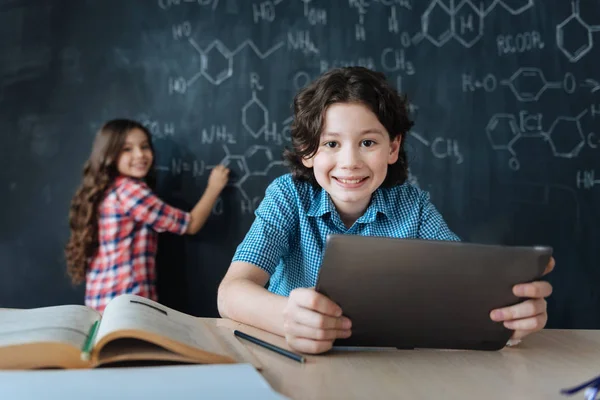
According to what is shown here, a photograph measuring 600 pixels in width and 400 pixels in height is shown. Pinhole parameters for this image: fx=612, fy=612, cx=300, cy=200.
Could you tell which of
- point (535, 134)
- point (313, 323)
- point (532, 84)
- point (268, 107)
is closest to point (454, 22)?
point (532, 84)

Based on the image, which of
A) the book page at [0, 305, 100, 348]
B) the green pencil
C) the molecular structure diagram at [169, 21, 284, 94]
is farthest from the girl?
the green pencil

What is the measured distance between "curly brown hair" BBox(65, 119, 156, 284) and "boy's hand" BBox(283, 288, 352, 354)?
1726 millimetres

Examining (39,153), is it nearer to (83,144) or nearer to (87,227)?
(83,144)

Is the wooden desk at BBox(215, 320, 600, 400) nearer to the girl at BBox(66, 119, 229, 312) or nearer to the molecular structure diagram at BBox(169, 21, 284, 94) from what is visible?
the girl at BBox(66, 119, 229, 312)

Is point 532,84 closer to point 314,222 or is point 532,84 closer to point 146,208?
point 314,222

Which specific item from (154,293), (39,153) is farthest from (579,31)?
(39,153)

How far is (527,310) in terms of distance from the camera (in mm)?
1031

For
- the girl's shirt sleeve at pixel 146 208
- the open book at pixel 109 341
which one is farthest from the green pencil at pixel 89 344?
the girl's shirt sleeve at pixel 146 208

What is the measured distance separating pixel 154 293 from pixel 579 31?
2.17 metres

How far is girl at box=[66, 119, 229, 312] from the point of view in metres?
2.52

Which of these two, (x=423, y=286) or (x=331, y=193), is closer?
(x=423, y=286)

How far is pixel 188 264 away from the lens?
266cm

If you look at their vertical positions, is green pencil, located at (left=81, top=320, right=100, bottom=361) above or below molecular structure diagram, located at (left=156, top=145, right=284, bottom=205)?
below

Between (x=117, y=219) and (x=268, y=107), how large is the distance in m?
0.80
